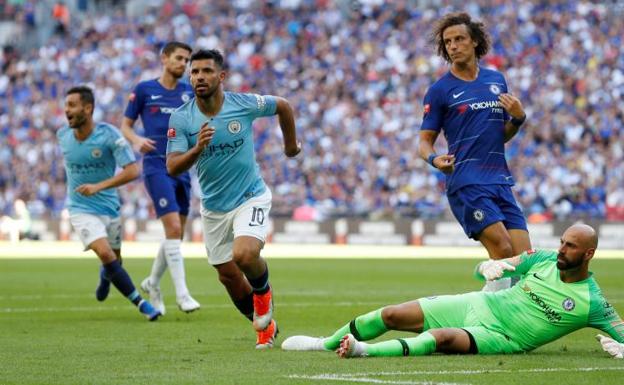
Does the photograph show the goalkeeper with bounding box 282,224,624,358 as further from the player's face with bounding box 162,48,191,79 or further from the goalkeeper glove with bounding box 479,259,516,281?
the player's face with bounding box 162,48,191,79

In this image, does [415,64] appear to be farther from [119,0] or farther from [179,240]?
[179,240]

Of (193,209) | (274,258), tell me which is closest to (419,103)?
(193,209)

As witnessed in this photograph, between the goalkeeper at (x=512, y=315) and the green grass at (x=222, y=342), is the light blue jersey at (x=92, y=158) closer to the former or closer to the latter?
the green grass at (x=222, y=342)

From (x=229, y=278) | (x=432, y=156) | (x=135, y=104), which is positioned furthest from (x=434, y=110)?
(x=135, y=104)

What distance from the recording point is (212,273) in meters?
22.0

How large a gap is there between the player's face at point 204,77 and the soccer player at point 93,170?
3255mm

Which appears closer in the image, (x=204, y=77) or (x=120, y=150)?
(x=204, y=77)

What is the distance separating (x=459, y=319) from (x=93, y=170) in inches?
231

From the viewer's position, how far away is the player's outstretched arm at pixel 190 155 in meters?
9.34

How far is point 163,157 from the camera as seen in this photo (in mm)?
13758

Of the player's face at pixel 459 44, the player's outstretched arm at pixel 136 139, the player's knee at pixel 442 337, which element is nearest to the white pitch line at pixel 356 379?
the player's knee at pixel 442 337

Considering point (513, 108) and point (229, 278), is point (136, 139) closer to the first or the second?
point (229, 278)

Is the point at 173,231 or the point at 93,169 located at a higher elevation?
the point at 93,169

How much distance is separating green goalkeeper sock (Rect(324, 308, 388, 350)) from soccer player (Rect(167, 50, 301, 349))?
39.4 inches
